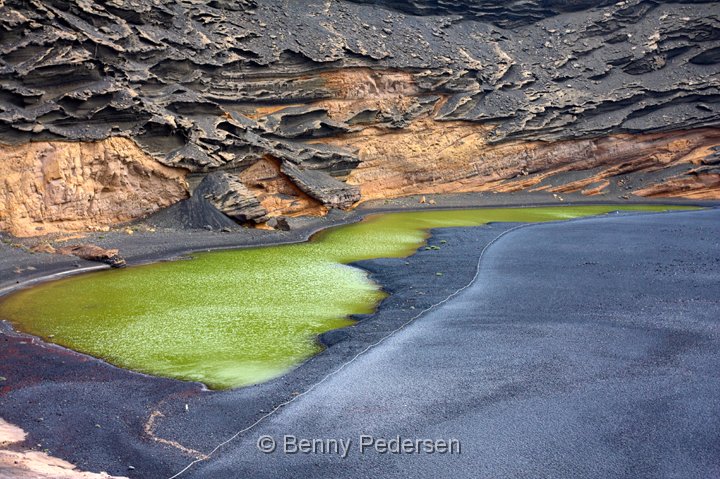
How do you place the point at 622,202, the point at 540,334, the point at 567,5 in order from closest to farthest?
the point at 540,334 < the point at 622,202 < the point at 567,5

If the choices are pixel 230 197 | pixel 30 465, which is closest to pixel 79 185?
pixel 230 197

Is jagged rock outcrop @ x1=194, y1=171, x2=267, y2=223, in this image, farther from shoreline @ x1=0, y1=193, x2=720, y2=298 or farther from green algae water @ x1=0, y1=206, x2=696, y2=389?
green algae water @ x1=0, y1=206, x2=696, y2=389

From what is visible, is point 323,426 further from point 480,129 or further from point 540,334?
point 480,129

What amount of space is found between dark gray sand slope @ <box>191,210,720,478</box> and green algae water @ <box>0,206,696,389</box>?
241cm

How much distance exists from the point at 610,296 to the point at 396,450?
373 inches

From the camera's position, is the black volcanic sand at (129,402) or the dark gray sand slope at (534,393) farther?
the black volcanic sand at (129,402)

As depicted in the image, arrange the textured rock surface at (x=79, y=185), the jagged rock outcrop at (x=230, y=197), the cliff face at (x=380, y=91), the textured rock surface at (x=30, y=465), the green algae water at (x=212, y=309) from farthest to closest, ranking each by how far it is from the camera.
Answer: the jagged rock outcrop at (x=230, y=197) < the cliff face at (x=380, y=91) < the textured rock surface at (x=79, y=185) < the green algae water at (x=212, y=309) < the textured rock surface at (x=30, y=465)

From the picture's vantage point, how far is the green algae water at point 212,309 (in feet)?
39.6

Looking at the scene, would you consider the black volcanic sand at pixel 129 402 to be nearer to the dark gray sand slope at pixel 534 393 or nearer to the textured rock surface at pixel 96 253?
the dark gray sand slope at pixel 534 393

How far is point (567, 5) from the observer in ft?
178

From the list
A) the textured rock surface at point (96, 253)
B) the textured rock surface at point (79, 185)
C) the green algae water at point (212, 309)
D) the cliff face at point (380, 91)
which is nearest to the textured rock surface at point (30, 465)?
the green algae water at point (212, 309)

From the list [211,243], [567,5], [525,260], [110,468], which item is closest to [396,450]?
[110,468]

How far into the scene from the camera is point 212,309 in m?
16.0

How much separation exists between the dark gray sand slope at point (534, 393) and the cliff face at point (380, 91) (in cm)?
1940
